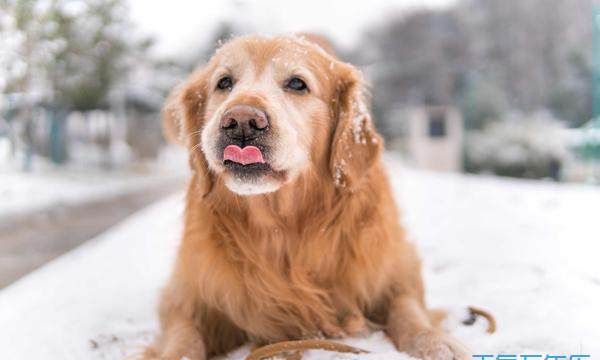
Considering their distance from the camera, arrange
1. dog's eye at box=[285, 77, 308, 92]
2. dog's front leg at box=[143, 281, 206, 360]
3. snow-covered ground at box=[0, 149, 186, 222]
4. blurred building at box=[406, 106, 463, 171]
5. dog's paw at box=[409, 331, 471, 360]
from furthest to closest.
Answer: blurred building at box=[406, 106, 463, 171] < snow-covered ground at box=[0, 149, 186, 222] < dog's eye at box=[285, 77, 308, 92] < dog's front leg at box=[143, 281, 206, 360] < dog's paw at box=[409, 331, 471, 360]

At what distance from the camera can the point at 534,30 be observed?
354 inches

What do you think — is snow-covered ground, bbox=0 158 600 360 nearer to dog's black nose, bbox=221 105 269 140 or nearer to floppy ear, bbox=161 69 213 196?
floppy ear, bbox=161 69 213 196

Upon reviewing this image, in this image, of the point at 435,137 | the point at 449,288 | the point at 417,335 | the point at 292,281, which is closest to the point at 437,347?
the point at 417,335

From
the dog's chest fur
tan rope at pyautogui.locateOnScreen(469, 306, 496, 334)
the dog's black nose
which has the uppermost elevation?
the dog's black nose

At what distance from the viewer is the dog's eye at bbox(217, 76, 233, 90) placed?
1.83m

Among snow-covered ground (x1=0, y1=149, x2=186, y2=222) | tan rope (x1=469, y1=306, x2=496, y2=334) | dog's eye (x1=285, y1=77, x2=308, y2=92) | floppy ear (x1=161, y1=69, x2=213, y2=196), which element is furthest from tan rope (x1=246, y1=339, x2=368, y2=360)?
snow-covered ground (x1=0, y1=149, x2=186, y2=222)

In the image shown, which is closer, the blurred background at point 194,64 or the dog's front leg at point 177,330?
the dog's front leg at point 177,330

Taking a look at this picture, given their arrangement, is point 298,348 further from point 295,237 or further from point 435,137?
point 435,137

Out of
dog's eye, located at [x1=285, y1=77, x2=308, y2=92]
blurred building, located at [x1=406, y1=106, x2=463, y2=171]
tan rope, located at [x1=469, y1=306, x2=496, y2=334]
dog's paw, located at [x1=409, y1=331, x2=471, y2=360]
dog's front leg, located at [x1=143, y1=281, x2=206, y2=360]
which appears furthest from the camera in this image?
blurred building, located at [x1=406, y1=106, x2=463, y2=171]

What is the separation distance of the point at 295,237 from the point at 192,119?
62cm

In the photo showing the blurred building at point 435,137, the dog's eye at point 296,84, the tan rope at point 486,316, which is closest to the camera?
the tan rope at point 486,316

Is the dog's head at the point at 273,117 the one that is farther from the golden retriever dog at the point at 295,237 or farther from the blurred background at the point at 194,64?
the blurred background at the point at 194,64

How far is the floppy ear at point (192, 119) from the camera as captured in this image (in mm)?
1821

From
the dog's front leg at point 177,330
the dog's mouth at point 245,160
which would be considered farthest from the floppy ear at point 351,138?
the dog's front leg at point 177,330
